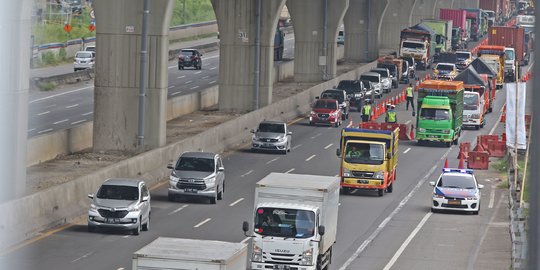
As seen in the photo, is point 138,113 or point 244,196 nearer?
point 244,196

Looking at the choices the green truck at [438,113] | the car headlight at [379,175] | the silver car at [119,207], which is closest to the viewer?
the silver car at [119,207]

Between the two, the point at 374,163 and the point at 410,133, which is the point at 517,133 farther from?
the point at 410,133

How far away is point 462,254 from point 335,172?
16.9m

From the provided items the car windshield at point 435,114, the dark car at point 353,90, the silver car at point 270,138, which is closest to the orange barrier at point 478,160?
the car windshield at point 435,114

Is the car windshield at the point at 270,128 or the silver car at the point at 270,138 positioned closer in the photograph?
the silver car at the point at 270,138

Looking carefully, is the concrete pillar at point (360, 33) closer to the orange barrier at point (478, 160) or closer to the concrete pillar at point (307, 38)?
the concrete pillar at point (307, 38)

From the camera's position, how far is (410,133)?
64562 millimetres

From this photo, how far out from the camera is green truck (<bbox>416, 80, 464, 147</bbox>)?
59250mm

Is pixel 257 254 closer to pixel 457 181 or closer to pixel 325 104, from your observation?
pixel 457 181

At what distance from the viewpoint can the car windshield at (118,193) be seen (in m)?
33.0

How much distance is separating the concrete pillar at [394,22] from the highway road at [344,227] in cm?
7461

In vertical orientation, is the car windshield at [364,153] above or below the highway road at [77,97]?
above

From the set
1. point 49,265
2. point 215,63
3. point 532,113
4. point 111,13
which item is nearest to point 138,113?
point 111,13

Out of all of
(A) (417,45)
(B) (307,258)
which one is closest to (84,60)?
(A) (417,45)
